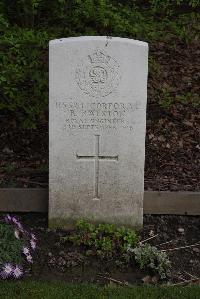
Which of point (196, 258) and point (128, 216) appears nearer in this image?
point (196, 258)

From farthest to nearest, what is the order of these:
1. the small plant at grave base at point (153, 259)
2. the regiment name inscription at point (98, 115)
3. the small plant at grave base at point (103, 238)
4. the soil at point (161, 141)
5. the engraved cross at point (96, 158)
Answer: the soil at point (161, 141), the engraved cross at point (96, 158), the regiment name inscription at point (98, 115), the small plant at grave base at point (103, 238), the small plant at grave base at point (153, 259)

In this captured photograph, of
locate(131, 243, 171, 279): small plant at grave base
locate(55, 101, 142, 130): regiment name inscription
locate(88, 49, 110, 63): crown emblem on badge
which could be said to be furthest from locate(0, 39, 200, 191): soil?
locate(88, 49, 110, 63): crown emblem on badge

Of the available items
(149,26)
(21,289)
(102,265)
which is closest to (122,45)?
(149,26)

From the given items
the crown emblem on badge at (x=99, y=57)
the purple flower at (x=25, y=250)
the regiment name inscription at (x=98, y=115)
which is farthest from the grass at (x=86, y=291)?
the crown emblem on badge at (x=99, y=57)

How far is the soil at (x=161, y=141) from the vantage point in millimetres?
6477

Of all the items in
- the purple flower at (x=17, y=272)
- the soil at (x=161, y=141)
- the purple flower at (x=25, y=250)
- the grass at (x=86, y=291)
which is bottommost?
the grass at (x=86, y=291)

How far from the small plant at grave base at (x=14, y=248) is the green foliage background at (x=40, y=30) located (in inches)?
55.1

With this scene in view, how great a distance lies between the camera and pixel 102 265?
5113 millimetres

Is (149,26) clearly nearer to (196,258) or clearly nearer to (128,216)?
(128,216)

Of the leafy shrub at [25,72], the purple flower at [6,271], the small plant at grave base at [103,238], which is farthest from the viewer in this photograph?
the leafy shrub at [25,72]

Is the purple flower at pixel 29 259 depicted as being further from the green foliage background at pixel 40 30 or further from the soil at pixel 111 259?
the green foliage background at pixel 40 30

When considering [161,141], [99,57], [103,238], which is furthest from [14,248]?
[161,141]

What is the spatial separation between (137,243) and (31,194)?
1.09 metres

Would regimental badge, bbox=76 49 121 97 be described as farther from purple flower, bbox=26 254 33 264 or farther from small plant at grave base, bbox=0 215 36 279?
purple flower, bbox=26 254 33 264
